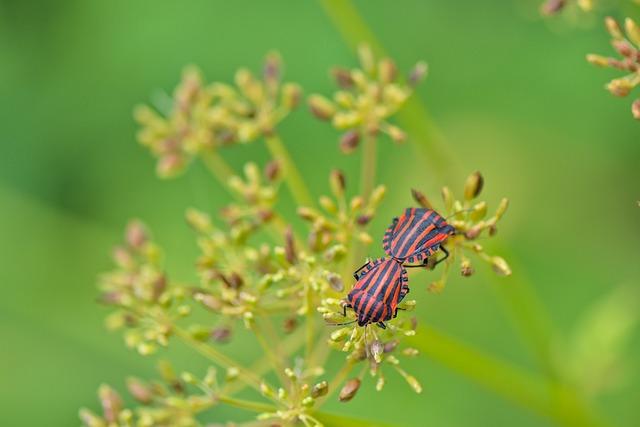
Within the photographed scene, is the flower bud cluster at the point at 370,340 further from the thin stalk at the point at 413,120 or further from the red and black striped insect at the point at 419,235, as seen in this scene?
the thin stalk at the point at 413,120

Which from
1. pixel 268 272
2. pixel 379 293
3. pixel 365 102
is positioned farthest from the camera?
pixel 365 102

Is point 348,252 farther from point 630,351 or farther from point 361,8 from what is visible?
point 361,8

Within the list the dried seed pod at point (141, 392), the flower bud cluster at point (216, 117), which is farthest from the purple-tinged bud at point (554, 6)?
the dried seed pod at point (141, 392)

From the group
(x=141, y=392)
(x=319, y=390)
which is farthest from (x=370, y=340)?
(x=141, y=392)

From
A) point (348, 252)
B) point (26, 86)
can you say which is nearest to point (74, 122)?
point (26, 86)

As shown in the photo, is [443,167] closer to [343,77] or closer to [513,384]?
[343,77]

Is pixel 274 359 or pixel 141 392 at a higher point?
pixel 274 359

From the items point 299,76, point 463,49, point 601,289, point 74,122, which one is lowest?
point 74,122

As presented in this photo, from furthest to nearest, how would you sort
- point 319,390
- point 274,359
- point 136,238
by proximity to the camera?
point 136,238, point 274,359, point 319,390

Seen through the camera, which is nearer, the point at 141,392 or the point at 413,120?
the point at 141,392
